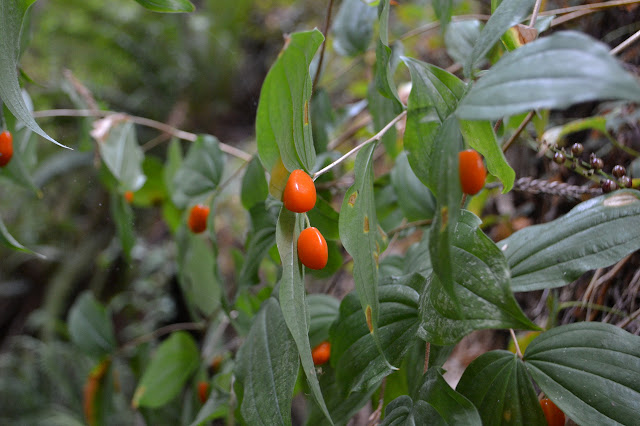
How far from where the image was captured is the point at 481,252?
0.47 metres

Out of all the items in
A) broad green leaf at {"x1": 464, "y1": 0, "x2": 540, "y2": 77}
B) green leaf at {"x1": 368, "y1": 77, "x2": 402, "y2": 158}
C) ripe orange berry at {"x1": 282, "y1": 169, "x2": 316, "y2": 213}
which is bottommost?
green leaf at {"x1": 368, "y1": 77, "x2": 402, "y2": 158}

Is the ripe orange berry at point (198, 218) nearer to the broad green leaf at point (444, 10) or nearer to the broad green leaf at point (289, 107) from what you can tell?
the broad green leaf at point (289, 107)

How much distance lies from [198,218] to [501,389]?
2.09ft

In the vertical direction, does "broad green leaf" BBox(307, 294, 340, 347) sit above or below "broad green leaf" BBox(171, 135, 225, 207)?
below

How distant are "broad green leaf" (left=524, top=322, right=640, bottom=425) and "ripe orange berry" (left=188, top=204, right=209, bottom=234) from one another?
2.12ft

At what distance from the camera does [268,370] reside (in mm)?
569

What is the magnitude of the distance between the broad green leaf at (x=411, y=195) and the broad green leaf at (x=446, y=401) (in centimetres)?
37

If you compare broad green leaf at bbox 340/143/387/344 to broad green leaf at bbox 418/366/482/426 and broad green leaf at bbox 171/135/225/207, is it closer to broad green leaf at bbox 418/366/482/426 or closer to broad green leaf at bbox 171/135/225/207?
broad green leaf at bbox 418/366/482/426

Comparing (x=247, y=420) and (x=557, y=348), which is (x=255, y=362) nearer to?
(x=247, y=420)

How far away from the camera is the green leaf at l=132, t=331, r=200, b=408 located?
1068 millimetres

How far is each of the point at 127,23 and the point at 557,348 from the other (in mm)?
2947

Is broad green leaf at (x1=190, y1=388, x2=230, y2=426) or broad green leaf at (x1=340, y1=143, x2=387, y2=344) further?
broad green leaf at (x1=190, y1=388, x2=230, y2=426)

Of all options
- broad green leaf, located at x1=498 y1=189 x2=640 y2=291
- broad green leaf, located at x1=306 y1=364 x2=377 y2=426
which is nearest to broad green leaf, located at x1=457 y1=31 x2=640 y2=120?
broad green leaf, located at x1=498 y1=189 x2=640 y2=291

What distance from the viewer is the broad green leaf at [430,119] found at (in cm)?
51
